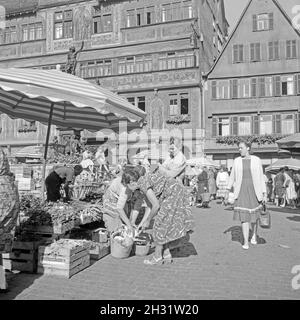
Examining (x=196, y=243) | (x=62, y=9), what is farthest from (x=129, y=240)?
(x=62, y=9)

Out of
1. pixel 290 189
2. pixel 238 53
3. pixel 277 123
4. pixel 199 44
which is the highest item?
pixel 199 44

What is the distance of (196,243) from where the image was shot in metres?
7.39

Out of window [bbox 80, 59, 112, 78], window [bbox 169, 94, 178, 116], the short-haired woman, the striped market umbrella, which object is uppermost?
window [bbox 80, 59, 112, 78]

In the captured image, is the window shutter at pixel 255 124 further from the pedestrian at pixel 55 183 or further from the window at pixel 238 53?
the pedestrian at pixel 55 183

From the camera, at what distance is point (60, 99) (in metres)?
4.80

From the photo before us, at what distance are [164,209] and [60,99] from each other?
2.13 meters

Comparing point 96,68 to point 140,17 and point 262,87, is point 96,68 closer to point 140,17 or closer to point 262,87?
point 140,17

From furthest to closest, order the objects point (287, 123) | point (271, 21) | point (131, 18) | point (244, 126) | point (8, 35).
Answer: point (8, 35)
point (131, 18)
point (271, 21)
point (244, 126)
point (287, 123)

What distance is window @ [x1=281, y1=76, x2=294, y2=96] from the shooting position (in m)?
28.4

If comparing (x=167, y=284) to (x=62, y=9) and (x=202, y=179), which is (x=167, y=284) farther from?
(x=62, y=9)

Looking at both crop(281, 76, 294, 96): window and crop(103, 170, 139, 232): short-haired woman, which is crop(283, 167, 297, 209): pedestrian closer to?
crop(103, 170, 139, 232): short-haired woman

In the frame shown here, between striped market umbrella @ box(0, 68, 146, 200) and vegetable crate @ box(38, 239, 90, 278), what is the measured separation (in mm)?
1902

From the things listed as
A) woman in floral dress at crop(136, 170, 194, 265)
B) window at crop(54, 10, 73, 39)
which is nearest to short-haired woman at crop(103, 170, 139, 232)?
woman in floral dress at crop(136, 170, 194, 265)

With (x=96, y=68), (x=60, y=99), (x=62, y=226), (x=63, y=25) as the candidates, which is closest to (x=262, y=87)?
(x=96, y=68)
